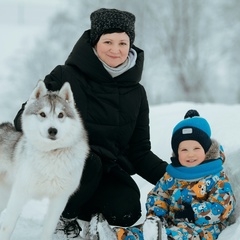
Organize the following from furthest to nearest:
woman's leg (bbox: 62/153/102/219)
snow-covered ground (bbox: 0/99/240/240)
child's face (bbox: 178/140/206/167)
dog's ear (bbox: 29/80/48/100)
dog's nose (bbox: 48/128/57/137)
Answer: snow-covered ground (bbox: 0/99/240/240)
woman's leg (bbox: 62/153/102/219)
child's face (bbox: 178/140/206/167)
dog's ear (bbox: 29/80/48/100)
dog's nose (bbox: 48/128/57/137)

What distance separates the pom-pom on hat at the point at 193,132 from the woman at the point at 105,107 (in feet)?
1.20

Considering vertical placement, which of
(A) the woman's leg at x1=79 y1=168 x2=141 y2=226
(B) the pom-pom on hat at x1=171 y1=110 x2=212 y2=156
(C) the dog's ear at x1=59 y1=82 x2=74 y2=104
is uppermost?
(C) the dog's ear at x1=59 y1=82 x2=74 y2=104

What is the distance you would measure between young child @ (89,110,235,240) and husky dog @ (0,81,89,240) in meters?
0.35

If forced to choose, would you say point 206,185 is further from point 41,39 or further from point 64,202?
point 41,39

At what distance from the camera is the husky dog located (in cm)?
267

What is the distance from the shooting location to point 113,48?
305 cm

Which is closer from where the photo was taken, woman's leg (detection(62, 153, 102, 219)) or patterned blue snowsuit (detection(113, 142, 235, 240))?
patterned blue snowsuit (detection(113, 142, 235, 240))

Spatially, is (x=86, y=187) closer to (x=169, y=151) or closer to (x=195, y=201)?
(x=195, y=201)

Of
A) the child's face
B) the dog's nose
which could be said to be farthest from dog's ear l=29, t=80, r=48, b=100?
the child's face

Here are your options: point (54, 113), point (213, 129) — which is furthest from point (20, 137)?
point (213, 129)

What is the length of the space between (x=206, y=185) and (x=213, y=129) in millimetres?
1455

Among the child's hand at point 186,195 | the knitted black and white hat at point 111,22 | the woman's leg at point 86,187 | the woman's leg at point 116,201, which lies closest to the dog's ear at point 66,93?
the woman's leg at point 86,187

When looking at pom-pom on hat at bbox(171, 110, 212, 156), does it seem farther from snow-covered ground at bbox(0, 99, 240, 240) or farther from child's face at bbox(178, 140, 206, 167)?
snow-covered ground at bbox(0, 99, 240, 240)

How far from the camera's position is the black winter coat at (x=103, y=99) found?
3.11 meters
